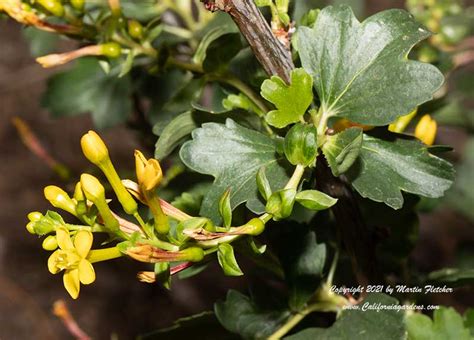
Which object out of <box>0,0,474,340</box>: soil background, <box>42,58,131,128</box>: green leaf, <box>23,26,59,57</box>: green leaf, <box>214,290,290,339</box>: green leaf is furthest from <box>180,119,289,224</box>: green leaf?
<box>0,0,474,340</box>: soil background

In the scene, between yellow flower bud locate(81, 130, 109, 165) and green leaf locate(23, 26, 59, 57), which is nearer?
yellow flower bud locate(81, 130, 109, 165)

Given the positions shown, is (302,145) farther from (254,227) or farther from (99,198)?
(99,198)

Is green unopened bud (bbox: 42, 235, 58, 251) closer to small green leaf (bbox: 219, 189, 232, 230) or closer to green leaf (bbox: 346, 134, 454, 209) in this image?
small green leaf (bbox: 219, 189, 232, 230)

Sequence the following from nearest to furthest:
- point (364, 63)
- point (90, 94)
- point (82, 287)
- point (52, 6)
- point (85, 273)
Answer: point (85, 273) < point (364, 63) < point (52, 6) < point (90, 94) < point (82, 287)

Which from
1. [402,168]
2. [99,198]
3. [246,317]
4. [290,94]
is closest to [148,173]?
[99,198]

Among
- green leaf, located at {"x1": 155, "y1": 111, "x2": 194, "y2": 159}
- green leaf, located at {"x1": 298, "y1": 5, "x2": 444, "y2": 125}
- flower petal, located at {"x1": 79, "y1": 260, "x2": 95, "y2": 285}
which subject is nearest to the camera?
flower petal, located at {"x1": 79, "y1": 260, "x2": 95, "y2": 285}

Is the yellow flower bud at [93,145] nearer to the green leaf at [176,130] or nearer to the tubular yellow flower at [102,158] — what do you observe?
the tubular yellow flower at [102,158]
